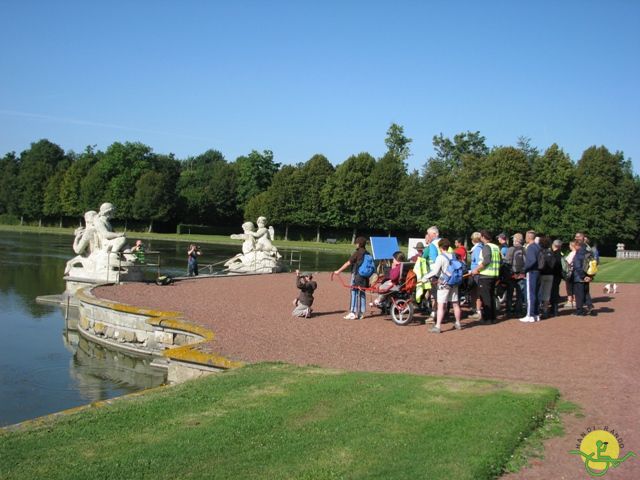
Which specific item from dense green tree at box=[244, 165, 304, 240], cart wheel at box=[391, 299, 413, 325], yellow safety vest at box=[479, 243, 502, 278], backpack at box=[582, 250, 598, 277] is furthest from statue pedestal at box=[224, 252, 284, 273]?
dense green tree at box=[244, 165, 304, 240]

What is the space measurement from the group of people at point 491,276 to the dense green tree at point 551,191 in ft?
147

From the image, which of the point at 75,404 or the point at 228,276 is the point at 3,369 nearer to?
the point at 75,404

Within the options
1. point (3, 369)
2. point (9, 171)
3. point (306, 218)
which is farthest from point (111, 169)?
point (3, 369)

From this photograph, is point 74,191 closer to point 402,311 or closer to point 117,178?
point 117,178

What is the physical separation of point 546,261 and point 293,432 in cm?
945

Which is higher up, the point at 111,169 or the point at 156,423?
the point at 111,169

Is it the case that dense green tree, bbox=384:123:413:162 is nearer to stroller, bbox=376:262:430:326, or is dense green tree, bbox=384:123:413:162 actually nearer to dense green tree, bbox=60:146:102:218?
dense green tree, bbox=60:146:102:218

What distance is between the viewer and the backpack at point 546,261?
1320 centimetres

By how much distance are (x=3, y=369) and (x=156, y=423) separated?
7.04 meters

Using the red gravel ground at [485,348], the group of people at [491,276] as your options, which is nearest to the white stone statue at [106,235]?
the red gravel ground at [485,348]

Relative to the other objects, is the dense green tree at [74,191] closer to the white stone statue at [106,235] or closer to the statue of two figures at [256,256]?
the statue of two figures at [256,256]

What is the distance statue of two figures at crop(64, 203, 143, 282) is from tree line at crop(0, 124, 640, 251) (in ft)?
147

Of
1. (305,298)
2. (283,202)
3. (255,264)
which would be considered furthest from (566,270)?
(283,202)

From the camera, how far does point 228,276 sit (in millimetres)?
24078
